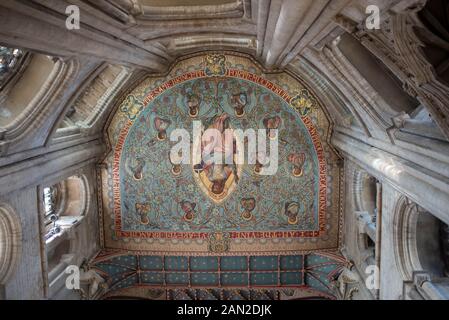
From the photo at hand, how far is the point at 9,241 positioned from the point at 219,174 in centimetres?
542

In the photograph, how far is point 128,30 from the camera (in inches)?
250

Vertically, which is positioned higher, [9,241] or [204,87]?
[204,87]

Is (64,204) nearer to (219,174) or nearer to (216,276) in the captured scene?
(219,174)

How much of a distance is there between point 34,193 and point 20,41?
10.6 feet

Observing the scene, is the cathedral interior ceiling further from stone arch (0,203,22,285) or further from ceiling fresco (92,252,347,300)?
stone arch (0,203,22,285)

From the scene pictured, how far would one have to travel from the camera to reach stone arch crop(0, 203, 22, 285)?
617cm

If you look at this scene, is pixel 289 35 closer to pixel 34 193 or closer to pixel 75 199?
pixel 34 193

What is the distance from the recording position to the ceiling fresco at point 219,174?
10.2 metres

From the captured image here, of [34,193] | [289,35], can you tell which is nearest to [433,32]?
[289,35]

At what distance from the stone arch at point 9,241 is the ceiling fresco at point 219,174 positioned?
427 centimetres

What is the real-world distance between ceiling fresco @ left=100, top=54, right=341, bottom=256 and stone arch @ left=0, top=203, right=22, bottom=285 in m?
4.27

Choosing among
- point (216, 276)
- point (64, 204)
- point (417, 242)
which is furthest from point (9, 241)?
point (417, 242)

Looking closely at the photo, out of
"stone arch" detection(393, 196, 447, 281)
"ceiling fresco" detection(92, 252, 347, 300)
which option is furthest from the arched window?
"stone arch" detection(393, 196, 447, 281)

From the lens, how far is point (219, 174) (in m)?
10.6
